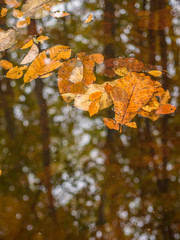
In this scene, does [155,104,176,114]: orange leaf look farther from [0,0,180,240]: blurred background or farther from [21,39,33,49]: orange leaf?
[21,39,33,49]: orange leaf

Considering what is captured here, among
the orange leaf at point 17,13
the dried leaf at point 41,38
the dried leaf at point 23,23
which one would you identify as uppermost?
the orange leaf at point 17,13

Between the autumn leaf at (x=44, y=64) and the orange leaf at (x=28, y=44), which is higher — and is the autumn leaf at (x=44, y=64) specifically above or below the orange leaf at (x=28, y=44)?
below

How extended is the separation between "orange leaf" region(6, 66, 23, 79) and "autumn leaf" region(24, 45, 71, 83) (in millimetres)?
45

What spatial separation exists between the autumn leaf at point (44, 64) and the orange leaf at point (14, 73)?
45mm

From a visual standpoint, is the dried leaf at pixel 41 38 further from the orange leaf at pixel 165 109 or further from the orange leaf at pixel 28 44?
the orange leaf at pixel 165 109

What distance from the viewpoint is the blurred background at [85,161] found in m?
0.96

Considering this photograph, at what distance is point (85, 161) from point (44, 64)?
1.89 ft

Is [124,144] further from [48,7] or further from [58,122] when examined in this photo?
[48,7]

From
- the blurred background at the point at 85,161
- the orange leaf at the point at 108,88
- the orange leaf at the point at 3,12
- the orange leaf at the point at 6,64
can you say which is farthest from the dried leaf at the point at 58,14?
the orange leaf at the point at 108,88

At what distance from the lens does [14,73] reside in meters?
1.21

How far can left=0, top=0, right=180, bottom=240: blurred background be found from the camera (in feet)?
3.16

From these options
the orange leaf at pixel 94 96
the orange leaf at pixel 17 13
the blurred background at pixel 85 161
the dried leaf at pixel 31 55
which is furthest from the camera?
the orange leaf at pixel 17 13

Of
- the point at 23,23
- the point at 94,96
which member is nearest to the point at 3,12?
the point at 23,23

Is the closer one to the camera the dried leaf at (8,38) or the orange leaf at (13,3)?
the dried leaf at (8,38)
